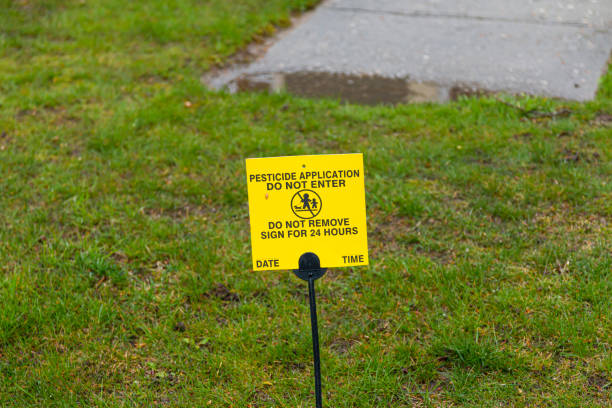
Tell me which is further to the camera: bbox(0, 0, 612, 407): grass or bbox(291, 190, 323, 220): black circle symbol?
bbox(0, 0, 612, 407): grass

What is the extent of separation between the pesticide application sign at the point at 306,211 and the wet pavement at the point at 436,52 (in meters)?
2.87

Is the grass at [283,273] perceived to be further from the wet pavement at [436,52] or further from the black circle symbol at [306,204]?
the black circle symbol at [306,204]

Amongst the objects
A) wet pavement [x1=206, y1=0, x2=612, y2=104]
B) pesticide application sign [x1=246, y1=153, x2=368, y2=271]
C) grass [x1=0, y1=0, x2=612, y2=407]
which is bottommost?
grass [x1=0, y1=0, x2=612, y2=407]

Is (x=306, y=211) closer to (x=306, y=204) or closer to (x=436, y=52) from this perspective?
(x=306, y=204)

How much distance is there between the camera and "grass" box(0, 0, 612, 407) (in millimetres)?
2523

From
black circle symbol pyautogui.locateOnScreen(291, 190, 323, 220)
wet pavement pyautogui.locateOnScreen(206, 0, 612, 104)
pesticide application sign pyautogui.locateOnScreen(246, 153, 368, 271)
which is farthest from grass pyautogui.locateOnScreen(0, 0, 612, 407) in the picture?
black circle symbol pyautogui.locateOnScreen(291, 190, 323, 220)

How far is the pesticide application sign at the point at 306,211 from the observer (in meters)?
2.06

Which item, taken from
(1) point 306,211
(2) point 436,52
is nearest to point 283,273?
(1) point 306,211

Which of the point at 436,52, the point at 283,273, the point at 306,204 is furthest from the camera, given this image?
the point at 436,52

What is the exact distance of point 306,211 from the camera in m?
A: 2.10

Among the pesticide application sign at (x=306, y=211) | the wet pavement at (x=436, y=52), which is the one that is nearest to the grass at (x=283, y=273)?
the wet pavement at (x=436, y=52)

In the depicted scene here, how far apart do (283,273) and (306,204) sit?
3.68 feet

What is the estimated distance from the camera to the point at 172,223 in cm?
350

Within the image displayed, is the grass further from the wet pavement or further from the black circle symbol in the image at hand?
the black circle symbol
